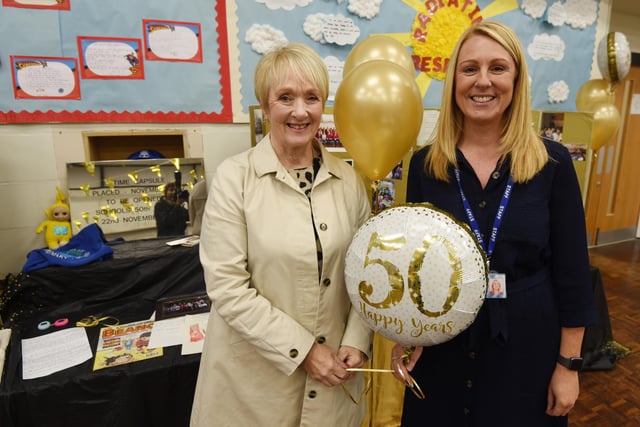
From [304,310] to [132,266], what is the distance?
132 cm

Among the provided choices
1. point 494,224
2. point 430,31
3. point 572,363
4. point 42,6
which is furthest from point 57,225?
point 430,31

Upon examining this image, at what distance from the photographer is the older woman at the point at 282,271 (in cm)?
92

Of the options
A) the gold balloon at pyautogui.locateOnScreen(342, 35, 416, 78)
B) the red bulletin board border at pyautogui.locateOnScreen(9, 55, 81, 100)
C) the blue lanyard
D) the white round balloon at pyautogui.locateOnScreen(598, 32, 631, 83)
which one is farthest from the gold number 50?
the white round balloon at pyautogui.locateOnScreen(598, 32, 631, 83)

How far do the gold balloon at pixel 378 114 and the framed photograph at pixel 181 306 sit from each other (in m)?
1.15

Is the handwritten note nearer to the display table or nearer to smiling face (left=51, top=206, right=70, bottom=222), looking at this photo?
the display table

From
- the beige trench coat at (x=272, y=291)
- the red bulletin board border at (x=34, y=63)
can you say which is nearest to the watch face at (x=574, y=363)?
the beige trench coat at (x=272, y=291)

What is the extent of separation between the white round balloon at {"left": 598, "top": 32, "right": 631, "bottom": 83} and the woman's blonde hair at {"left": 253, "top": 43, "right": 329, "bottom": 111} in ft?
10.0

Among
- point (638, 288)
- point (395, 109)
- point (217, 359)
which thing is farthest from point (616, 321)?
point (217, 359)

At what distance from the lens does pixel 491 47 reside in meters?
0.89

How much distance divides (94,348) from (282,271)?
109cm

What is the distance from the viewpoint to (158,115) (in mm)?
2287

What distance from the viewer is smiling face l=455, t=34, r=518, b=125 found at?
894 millimetres

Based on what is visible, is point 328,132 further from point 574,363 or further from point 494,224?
point 574,363

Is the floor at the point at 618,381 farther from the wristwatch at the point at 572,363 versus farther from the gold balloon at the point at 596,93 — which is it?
the gold balloon at the point at 596,93
